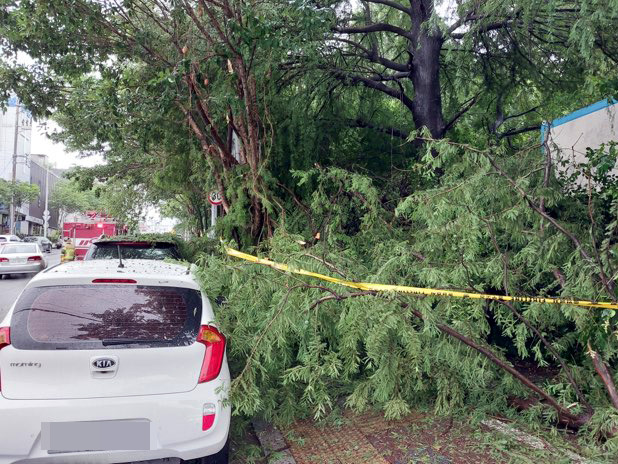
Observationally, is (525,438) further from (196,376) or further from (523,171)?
(196,376)

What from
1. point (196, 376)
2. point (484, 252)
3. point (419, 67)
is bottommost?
point (196, 376)

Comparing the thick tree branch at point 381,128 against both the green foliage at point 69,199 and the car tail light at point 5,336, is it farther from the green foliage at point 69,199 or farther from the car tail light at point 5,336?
the green foliage at point 69,199

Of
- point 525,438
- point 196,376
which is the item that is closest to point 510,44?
point 525,438

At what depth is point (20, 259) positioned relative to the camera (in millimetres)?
16922

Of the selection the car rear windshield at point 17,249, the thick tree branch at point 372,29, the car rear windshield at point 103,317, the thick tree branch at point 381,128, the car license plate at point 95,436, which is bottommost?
the car license plate at point 95,436

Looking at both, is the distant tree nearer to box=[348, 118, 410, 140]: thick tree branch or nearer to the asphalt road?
the asphalt road

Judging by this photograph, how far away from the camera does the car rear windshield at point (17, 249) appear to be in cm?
1711

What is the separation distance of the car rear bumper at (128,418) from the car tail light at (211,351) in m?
0.06

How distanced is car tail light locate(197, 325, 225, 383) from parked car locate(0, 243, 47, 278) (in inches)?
649

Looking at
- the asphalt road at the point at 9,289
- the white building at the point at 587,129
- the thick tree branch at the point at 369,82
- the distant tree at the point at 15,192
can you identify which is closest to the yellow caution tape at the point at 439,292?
the white building at the point at 587,129

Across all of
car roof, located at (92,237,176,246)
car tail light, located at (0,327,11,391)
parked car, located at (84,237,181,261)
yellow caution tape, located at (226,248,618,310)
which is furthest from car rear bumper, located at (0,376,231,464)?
car roof, located at (92,237,176,246)

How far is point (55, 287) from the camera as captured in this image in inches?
123

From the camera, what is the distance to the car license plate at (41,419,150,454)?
8.96 feet

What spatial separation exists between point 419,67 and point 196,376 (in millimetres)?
6306
